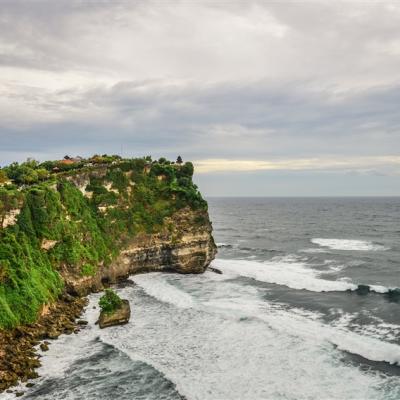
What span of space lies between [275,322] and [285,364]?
766 cm

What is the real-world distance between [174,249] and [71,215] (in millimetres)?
12683

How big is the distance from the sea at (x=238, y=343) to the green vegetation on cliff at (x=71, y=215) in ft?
14.0

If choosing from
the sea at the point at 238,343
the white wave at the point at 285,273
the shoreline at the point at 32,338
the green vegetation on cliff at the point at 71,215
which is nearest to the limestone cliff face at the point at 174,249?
the green vegetation on cliff at the point at 71,215

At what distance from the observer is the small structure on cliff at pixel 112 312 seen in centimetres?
3277

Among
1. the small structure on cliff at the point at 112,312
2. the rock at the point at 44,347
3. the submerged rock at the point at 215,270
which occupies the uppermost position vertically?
the small structure on cliff at the point at 112,312

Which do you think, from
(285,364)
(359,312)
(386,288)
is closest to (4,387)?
(285,364)

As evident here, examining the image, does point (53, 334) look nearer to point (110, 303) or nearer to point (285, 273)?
point (110, 303)

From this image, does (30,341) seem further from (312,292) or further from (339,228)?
(339,228)

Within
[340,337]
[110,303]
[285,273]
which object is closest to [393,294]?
[285,273]

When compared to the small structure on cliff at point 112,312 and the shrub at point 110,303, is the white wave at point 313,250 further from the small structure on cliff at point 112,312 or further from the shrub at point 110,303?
the shrub at point 110,303

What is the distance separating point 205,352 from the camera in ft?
92.4

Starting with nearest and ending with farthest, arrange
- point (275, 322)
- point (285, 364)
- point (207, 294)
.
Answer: point (285, 364), point (275, 322), point (207, 294)

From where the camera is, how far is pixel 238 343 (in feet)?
97.6

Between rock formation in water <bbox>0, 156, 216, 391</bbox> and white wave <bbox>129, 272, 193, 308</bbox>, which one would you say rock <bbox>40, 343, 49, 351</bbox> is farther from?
white wave <bbox>129, 272, 193, 308</bbox>
